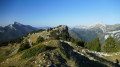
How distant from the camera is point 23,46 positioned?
50156 mm

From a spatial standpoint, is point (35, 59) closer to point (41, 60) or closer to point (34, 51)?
point (41, 60)

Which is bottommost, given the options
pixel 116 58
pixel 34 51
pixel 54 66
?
pixel 116 58

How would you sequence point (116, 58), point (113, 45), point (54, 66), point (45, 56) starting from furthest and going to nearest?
point (113, 45), point (116, 58), point (45, 56), point (54, 66)

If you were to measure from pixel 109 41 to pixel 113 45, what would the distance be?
144 inches

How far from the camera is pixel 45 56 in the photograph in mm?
25562

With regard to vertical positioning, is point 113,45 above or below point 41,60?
below

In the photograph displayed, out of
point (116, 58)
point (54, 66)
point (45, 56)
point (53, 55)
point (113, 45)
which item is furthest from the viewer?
point (113, 45)

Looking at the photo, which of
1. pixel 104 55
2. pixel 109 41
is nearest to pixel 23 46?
pixel 104 55

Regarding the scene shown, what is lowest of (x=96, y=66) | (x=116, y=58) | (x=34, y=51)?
(x=116, y=58)

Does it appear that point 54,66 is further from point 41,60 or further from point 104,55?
point 104,55

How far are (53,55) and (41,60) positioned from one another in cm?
460

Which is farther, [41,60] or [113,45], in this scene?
[113,45]

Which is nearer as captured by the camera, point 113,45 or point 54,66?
point 54,66

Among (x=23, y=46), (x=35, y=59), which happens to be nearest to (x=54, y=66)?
(x=35, y=59)
